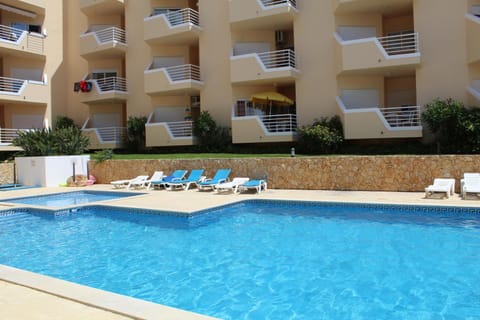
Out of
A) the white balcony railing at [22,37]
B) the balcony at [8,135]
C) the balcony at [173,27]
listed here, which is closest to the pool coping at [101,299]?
the balcony at [173,27]

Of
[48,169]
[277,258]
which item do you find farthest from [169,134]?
[277,258]

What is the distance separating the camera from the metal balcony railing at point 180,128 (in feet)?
79.9

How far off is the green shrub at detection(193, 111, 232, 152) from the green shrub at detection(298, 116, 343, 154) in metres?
5.02

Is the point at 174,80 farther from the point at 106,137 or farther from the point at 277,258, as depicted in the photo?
the point at 277,258

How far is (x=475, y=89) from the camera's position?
17.8 metres

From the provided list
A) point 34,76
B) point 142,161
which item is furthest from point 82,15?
point 142,161

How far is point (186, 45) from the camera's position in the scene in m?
26.7

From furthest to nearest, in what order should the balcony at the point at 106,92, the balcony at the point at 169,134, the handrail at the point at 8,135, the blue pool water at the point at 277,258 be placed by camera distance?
the balcony at the point at 106,92 < the handrail at the point at 8,135 < the balcony at the point at 169,134 < the blue pool water at the point at 277,258

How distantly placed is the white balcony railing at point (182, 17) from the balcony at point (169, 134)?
250 inches

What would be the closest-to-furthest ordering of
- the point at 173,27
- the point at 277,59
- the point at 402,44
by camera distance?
the point at 402,44 → the point at 277,59 → the point at 173,27

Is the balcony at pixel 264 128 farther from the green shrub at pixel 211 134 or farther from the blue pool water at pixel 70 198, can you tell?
the blue pool water at pixel 70 198

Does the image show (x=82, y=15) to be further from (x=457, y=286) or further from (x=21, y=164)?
(x=457, y=286)

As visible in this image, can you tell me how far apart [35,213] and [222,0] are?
1689 centimetres

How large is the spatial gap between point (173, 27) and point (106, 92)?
22.4 feet
